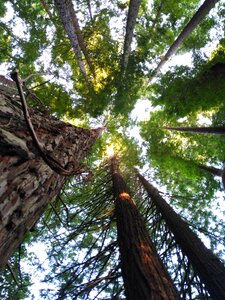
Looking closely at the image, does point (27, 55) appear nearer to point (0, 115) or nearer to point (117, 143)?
point (117, 143)

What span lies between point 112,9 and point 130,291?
9.96 m

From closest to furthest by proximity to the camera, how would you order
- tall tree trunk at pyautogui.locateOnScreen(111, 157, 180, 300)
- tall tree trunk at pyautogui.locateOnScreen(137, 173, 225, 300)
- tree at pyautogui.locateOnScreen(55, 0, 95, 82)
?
1. tall tree trunk at pyautogui.locateOnScreen(111, 157, 180, 300)
2. tall tree trunk at pyautogui.locateOnScreen(137, 173, 225, 300)
3. tree at pyautogui.locateOnScreen(55, 0, 95, 82)

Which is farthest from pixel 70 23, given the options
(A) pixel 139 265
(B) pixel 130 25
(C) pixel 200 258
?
(A) pixel 139 265

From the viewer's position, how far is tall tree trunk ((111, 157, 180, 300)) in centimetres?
289

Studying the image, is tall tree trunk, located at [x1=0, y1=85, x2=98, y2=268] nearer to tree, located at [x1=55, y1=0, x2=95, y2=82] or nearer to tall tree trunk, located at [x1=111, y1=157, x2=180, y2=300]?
tall tree trunk, located at [x1=111, y1=157, x2=180, y2=300]

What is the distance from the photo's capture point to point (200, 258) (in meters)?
4.74

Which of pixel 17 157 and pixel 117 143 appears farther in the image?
pixel 117 143

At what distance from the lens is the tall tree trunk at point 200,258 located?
4.09 m

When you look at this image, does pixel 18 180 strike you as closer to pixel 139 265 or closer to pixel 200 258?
pixel 139 265

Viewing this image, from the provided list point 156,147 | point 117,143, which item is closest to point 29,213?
point 156,147

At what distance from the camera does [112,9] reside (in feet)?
34.0

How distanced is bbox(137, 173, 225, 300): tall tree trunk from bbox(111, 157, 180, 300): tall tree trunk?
1.13 meters

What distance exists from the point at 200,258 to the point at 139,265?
6.18ft

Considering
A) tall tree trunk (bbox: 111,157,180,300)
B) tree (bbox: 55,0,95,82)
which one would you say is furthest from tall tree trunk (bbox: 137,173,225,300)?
tree (bbox: 55,0,95,82)
